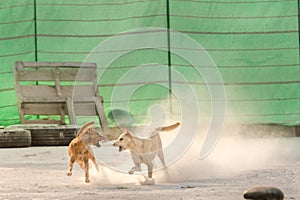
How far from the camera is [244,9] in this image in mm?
14211

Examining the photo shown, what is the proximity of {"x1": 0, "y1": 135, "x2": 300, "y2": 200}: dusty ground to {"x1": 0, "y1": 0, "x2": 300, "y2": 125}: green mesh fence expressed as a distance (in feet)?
8.56

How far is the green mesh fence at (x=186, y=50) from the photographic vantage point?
13594 mm

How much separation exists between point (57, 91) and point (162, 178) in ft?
21.3

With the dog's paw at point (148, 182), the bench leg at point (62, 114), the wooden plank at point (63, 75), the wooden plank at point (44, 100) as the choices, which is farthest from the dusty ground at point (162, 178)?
the wooden plank at point (63, 75)

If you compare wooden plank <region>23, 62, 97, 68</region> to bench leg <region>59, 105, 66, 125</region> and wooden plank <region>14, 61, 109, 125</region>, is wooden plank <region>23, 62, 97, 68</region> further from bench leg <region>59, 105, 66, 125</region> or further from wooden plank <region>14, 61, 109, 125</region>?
bench leg <region>59, 105, 66, 125</region>

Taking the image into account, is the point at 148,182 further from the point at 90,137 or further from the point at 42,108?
the point at 42,108

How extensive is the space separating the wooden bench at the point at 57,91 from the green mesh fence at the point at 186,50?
26cm

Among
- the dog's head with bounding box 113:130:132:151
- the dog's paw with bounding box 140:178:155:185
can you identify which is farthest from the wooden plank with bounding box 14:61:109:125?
the dog's paw with bounding box 140:178:155:185

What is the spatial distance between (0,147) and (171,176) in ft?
16.1

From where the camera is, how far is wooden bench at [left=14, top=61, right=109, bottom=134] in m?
13.2

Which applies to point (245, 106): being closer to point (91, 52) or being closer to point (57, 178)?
point (91, 52)

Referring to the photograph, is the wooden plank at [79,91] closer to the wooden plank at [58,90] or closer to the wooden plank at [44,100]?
the wooden plank at [58,90]

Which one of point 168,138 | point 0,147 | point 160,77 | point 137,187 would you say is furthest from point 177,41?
point 137,187

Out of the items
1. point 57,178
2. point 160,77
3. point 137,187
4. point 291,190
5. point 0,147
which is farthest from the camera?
point 160,77
